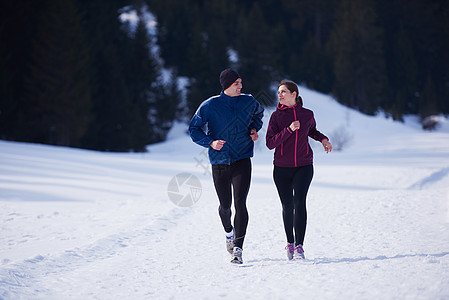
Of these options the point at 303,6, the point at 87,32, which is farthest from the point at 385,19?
the point at 87,32

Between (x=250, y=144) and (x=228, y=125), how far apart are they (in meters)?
0.30

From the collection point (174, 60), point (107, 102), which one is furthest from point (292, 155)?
point (174, 60)

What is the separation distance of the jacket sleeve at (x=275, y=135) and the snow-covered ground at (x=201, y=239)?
122cm

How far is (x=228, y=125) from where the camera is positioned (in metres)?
4.54

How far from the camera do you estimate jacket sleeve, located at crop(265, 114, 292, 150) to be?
14.4ft

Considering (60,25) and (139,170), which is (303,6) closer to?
(60,25)

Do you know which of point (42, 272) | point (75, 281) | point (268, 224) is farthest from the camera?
point (268, 224)

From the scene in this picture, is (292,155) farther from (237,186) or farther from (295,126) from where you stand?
(237,186)

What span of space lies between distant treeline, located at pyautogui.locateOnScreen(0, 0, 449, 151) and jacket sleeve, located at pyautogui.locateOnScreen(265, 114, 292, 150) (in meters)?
17.9

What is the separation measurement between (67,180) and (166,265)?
7.32 metres

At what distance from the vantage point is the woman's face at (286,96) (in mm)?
4430

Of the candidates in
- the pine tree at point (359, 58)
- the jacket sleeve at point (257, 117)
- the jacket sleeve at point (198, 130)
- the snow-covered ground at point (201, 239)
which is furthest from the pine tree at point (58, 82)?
the pine tree at point (359, 58)

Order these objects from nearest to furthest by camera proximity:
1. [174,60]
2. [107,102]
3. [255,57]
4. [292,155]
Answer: [292,155] → [107,102] → [255,57] → [174,60]

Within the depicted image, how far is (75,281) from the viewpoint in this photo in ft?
13.7
